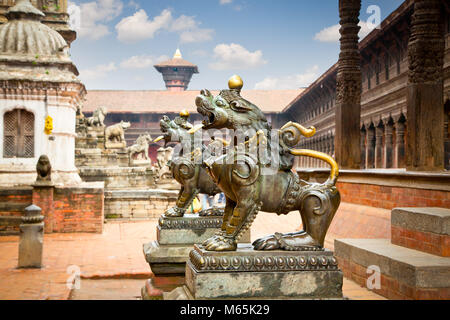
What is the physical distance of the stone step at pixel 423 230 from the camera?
4645 millimetres

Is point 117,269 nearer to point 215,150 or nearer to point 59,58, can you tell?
point 215,150

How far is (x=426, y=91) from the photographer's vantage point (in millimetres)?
Result: 7211

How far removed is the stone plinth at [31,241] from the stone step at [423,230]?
5021 millimetres

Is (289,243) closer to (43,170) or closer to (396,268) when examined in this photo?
(396,268)

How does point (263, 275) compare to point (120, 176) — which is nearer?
point (263, 275)

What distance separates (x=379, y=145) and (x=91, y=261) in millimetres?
12943

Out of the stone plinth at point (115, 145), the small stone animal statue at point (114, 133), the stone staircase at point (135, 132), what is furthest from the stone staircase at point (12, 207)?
the stone staircase at point (135, 132)

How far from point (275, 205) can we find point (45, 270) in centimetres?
552

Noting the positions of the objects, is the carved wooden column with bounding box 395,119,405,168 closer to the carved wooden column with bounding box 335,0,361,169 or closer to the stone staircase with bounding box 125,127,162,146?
the carved wooden column with bounding box 335,0,361,169

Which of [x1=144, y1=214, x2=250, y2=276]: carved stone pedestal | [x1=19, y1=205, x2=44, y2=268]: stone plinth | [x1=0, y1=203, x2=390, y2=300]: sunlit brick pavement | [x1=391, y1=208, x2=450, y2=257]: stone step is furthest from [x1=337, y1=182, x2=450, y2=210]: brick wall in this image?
[x1=19, y1=205, x2=44, y2=268]: stone plinth

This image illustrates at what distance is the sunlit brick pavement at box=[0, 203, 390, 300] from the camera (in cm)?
613

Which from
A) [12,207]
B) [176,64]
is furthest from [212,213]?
[176,64]

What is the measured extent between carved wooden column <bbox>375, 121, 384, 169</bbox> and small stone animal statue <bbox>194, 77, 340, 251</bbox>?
1547 centimetres

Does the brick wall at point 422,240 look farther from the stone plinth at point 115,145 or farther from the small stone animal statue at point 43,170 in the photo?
the stone plinth at point 115,145
